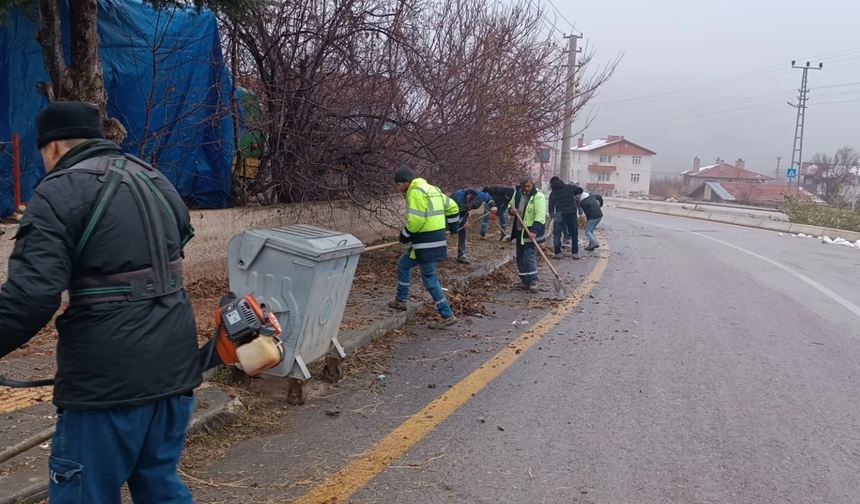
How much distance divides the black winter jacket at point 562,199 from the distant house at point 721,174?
8984 centimetres

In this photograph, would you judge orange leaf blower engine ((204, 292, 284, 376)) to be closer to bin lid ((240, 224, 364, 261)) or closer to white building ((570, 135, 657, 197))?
bin lid ((240, 224, 364, 261))

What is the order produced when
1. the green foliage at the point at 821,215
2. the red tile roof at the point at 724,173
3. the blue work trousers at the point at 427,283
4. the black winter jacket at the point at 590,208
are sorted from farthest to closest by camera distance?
the red tile roof at the point at 724,173 < the green foliage at the point at 821,215 < the black winter jacket at the point at 590,208 < the blue work trousers at the point at 427,283

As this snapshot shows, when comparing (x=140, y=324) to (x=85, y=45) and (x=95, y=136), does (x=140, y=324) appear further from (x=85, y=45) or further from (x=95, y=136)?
(x=85, y=45)

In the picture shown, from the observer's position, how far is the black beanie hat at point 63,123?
2.29 metres

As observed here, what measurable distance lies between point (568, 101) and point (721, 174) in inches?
3823

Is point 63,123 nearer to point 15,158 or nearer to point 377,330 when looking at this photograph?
point 377,330

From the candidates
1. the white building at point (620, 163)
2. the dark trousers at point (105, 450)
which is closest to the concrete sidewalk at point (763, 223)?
the dark trousers at point (105, 450)

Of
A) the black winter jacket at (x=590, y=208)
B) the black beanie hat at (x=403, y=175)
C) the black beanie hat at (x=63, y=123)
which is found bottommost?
the black winter jacket at (x=590, y=208)

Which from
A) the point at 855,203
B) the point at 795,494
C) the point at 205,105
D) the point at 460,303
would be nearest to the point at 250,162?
the point at 205,105

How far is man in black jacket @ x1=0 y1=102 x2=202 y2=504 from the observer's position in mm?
2121

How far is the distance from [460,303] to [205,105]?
374 cm

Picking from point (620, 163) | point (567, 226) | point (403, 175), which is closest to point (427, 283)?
point (403, 175)

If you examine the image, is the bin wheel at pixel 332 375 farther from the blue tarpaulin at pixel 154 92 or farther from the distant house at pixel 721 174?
the distant house at pixel 721 174

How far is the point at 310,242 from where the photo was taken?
450 cm
